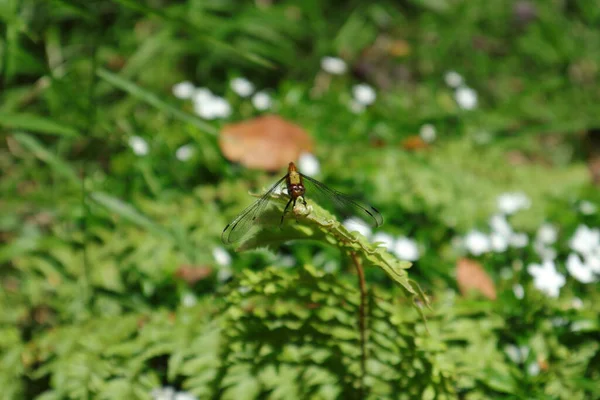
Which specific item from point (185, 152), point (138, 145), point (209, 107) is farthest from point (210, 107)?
point (138, 145)

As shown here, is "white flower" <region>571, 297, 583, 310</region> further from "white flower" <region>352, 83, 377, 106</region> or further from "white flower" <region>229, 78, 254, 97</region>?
"white flower" <region>229, 78, 254, 97</region>

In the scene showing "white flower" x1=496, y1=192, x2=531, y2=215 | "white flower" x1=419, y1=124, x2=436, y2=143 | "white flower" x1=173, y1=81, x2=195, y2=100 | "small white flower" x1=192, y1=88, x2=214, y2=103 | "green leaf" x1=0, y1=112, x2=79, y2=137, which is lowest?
"green leaf" x1=0, y1=112, x2=79, y2=137

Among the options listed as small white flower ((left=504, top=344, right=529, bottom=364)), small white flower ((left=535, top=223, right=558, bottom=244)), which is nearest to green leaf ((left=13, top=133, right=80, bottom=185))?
small white flower ((left=504, top=344, right=529, bottom=364))

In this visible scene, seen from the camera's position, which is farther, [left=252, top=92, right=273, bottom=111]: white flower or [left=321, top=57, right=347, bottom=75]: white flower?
[left=321, top=57, right=347, bottom=75]: white flower

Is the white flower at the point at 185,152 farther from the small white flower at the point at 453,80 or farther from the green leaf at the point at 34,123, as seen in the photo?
the small white flower at the point at 453,80

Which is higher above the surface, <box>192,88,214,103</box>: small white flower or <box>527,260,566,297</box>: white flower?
<box>192,88,214,103</box>: small white flower

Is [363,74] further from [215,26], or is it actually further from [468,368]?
[468,368]

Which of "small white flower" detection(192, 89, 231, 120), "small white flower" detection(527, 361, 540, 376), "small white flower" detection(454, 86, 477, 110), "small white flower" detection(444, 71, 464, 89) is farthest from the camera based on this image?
"small white flower" detection(444, 71, 464, 89)
